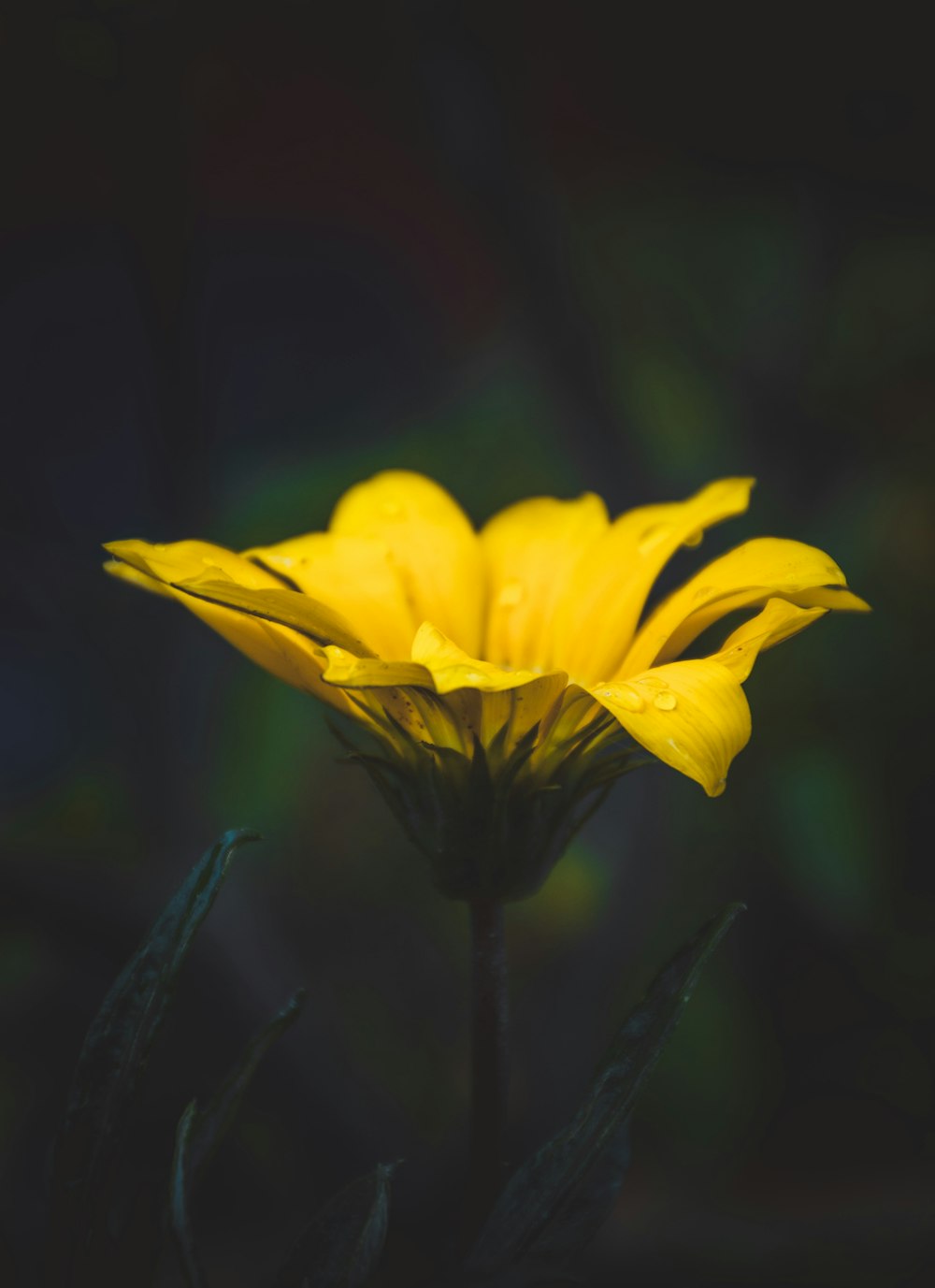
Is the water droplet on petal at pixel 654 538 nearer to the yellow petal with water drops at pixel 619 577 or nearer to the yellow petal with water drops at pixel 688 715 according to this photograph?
the yellow petal with water drops at pixel 619 577

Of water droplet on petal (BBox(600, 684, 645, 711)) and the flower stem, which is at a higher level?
water droplet on petal (BBox(600, 684, 645, 711))

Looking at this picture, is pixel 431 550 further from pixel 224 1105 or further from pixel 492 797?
pixel 224 1105

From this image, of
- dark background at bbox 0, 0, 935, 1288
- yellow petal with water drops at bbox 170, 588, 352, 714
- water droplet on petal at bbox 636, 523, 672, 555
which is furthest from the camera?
dark background at bbox 0, 0, 935, 1288

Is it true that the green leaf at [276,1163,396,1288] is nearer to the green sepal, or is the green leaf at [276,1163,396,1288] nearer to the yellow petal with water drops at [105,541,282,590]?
the green sepal

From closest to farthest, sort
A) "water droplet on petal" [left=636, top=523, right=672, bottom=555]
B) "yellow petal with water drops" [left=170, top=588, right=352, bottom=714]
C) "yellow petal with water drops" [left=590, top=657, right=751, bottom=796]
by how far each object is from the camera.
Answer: "yellow petal with water drops" [left=590, top=657, right=751, bottom=796] → "yellow petal with water drops" [left=170, top=588, right=352, bottom=714] → "water droplet on petal" [left=636, top=523, right=672, bottom=555]

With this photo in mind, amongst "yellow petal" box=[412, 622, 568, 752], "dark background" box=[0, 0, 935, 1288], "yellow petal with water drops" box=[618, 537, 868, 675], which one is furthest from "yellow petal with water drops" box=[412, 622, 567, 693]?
"dark background" box=[0, 0, 935, 1288]

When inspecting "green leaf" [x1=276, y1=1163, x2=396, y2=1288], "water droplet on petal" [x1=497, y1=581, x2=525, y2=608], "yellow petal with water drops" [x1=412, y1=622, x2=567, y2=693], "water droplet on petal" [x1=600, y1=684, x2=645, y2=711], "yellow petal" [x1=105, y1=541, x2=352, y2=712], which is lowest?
"green leaf" [x1=276, y1=1163, x2=396, y2=1288]

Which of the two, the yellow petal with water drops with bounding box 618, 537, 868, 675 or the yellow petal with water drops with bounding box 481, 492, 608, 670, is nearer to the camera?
the yellow petal with water drops with bounding box 618, 537, 868, 675

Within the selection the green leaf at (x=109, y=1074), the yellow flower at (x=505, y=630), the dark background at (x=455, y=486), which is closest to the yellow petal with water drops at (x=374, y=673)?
the yellow flower at (x=505, y=630)
